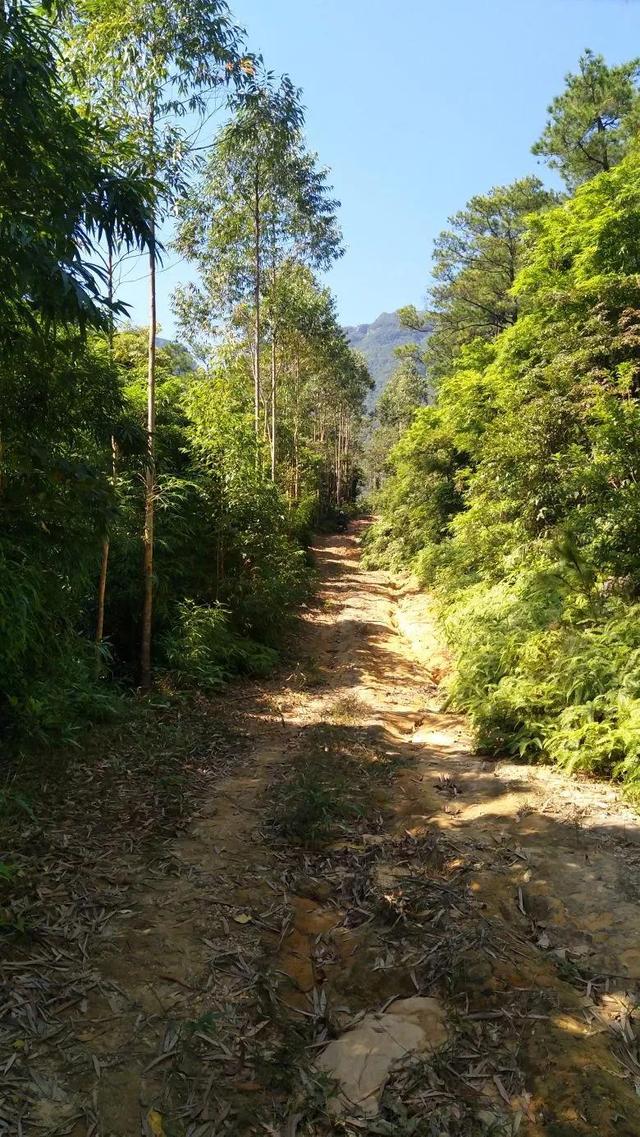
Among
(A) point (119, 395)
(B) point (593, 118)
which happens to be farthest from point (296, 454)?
(A) point (119, 395)

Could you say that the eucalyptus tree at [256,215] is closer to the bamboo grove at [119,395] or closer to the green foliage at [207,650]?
the bamboo grove at [119,395]

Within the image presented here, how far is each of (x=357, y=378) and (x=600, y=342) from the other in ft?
102

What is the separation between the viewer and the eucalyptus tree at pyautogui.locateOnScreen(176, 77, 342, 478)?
10273 millimetres

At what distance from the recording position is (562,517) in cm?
798

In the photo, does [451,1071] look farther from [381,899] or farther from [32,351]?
[32,351]

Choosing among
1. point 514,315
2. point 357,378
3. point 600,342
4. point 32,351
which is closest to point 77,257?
point 32,351

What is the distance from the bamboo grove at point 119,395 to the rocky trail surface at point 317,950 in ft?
4.85

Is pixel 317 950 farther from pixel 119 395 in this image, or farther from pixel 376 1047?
pixel 119 395

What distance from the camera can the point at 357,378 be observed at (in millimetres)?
38844

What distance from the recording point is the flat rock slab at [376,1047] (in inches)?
89.7

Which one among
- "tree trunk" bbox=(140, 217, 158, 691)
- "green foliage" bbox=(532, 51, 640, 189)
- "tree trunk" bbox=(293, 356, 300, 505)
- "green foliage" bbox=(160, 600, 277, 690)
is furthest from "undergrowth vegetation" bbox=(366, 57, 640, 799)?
"tree trunk" bbox=(293, 356, 300, 505)

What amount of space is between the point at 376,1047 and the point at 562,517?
6659 millimetres

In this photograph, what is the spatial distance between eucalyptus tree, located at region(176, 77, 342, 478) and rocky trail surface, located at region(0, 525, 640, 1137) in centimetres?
808

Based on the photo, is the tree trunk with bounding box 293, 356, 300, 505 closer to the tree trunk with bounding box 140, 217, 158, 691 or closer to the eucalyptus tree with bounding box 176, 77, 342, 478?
the eucalyptus tree with bounding box 176, 77, 342, 478
